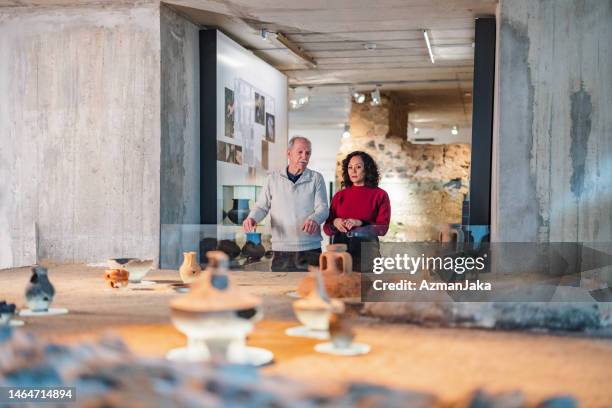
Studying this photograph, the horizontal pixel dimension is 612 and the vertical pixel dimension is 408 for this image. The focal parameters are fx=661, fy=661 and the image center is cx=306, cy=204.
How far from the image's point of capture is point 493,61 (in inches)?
230

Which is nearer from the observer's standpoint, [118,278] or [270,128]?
[118,278]

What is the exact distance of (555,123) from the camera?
16.9 ft

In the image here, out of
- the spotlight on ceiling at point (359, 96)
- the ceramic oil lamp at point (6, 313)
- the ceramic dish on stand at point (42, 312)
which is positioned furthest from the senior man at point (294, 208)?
the spotlight on ceiling at point (359, 96)

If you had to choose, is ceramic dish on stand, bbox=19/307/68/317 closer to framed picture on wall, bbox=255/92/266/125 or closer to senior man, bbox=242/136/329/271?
senior man, bbox=242/136/329/271

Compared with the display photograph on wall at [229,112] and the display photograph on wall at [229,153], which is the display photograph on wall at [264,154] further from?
the display photograph on wall at [229,112]

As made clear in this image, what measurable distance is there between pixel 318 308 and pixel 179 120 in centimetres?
414

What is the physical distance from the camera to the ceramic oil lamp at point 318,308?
1973 millimetres

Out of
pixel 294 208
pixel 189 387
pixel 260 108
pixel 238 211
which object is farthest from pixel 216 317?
pixel 260 108

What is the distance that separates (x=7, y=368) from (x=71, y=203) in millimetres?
4092

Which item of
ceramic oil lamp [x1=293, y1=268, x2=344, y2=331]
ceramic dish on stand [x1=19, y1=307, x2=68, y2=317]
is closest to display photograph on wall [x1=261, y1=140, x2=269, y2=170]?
ceramic dish on stand [x1=19, y1=307, x2=68, y2=317]

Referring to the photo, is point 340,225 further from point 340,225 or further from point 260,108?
point 260,108

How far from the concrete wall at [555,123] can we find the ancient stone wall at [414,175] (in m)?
4.75

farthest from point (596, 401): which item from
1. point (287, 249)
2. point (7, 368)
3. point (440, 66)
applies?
point (440, 66)

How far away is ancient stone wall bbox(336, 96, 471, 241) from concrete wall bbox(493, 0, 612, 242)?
4.75 meters
